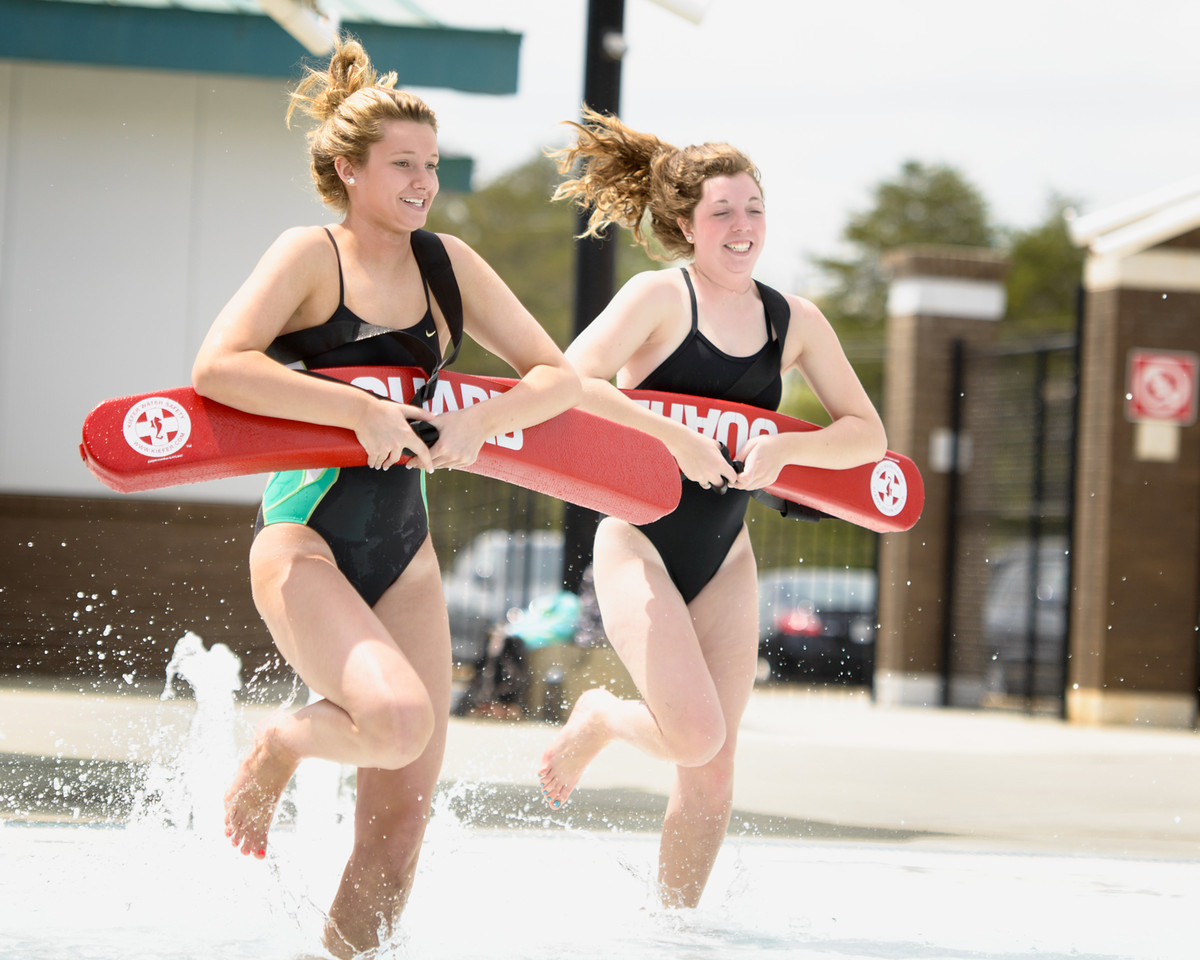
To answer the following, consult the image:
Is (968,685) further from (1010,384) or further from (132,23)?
(1010,384)

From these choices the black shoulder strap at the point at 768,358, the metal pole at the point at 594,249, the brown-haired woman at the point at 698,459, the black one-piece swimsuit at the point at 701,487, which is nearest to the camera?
the brown-haired woman at the point at 698,459

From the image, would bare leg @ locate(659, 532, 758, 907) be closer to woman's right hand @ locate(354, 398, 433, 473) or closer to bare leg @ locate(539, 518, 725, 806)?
bare leg @ locate(539, 518, 725, 806)

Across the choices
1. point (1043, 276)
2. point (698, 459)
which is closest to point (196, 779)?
point (698, 459)

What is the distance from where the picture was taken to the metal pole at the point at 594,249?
24.1 feet

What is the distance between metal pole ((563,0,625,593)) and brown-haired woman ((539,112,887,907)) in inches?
130

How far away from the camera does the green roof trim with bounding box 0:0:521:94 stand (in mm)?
9305

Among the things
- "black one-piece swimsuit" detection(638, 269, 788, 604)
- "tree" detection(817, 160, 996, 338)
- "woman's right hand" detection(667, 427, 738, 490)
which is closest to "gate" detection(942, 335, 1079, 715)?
"black one-piece swimsuit" detection(638, 269, 788, 604)

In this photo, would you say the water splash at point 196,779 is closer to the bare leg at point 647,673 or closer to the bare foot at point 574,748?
the bare foot at point 574,748

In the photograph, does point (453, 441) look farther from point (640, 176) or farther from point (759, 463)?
point (640, 176)

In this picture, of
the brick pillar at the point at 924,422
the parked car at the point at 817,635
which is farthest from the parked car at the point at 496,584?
the brick pillar at the point at 924,422

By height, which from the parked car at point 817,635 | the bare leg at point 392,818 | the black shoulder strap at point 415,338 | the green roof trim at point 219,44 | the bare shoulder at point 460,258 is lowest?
the parked car at point 817,635

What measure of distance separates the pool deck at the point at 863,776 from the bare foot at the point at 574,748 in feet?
5.59

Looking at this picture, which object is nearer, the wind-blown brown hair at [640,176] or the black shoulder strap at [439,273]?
the black shoulder strap at [439,273]

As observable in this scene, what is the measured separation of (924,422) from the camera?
13250 millimetres
